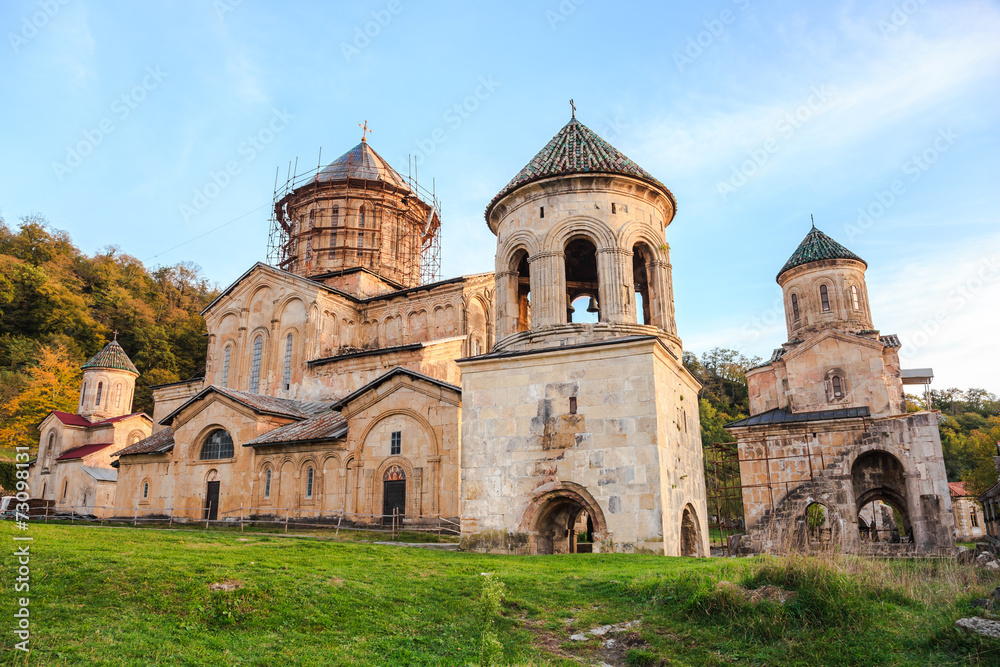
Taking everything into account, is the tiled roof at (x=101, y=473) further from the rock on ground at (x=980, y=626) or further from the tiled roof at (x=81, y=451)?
the rock on ground at (x=980, y=626)

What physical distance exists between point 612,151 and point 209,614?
11297mm

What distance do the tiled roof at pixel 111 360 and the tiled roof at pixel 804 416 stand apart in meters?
32.4

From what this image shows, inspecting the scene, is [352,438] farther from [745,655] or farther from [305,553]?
[745,655]

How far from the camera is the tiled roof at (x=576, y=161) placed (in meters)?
13.4

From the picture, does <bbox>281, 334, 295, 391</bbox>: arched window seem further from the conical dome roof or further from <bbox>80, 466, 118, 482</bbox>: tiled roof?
<bbox>80, 466, 118, 482</bbox>: tiled roof

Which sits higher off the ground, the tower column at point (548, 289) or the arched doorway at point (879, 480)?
the tower column at point (548, 289)

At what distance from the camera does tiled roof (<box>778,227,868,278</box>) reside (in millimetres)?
24033

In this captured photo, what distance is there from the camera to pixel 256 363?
25797 millimetres

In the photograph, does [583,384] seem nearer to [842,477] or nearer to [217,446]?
[842,477]

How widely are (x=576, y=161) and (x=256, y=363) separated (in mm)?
17157

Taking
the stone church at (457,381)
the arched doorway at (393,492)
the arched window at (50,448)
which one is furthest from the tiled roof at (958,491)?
the arched window at (50,448)

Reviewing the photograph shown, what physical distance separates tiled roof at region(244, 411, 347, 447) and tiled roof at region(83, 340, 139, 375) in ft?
70.4

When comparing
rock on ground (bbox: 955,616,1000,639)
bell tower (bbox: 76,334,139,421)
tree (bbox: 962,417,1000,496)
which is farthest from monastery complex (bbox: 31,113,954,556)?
tree (bbox: 962,417,1000,496)

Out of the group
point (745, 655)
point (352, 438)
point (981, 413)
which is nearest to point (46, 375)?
point (352, 438)
